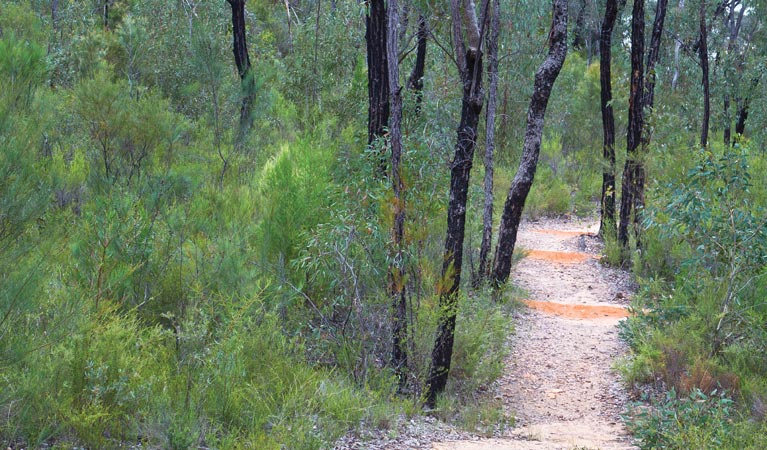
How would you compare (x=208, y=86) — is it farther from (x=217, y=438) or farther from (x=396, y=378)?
(x=217, y=438)

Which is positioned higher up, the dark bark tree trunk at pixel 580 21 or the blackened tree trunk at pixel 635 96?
the dark bark tree trunk at pixel 580 21

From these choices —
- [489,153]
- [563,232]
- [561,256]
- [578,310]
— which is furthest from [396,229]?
[563,232]

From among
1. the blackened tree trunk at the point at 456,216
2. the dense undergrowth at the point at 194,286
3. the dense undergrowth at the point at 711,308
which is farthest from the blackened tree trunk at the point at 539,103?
the blackened tree trunk at the point at 456,216

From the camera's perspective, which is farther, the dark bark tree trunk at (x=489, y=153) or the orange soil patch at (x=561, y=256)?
the orange soil patch at (x=561, y=256)

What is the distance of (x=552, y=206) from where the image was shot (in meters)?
17.3

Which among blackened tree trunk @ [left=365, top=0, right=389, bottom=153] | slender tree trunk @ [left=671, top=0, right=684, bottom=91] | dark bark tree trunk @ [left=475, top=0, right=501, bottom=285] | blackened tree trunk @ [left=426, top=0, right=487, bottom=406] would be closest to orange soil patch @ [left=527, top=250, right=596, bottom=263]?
dark bark tree trunk @ [left=475, top=0, right=501, bottom=285]

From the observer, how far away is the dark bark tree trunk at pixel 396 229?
595 centimetres

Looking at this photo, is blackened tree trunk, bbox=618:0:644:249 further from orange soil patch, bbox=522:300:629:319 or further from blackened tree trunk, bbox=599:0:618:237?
orange soil patch, bbox=522:300:629:319

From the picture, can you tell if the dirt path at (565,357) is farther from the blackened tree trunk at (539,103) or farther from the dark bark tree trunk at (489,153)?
the blackened tree trunk at (539,103)

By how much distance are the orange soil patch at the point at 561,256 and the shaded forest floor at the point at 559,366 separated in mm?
16

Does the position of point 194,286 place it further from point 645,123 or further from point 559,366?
point 645,123

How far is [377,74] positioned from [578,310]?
4.02 m

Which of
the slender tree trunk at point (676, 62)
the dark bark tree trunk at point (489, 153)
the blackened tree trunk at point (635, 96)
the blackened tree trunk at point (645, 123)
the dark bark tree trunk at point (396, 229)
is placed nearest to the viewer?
the dark bark tree trunk at point (396, 229)

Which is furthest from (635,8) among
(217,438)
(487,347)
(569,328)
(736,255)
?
(217,438)
